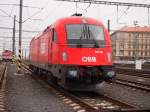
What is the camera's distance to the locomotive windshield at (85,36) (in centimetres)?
1509

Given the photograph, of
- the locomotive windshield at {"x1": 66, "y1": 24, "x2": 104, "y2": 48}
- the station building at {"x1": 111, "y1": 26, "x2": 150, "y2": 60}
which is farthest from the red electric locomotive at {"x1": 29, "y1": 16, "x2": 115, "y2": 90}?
the station building at {"x1": 111, "y1": 26, "x2": 150, "y2": 60}

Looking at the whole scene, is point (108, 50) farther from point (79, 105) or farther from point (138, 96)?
point (79, 105)

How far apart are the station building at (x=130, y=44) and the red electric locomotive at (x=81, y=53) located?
262 ft

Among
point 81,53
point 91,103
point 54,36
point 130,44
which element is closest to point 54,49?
point 54,36

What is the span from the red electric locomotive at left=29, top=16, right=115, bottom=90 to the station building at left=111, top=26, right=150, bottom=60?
79741 millimetres

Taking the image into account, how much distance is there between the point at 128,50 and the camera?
10531cm

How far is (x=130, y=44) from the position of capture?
106500 millimetres

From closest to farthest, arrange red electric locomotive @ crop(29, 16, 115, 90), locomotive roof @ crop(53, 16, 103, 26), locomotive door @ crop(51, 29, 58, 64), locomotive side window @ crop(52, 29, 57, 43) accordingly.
Result: red electric locomotive @ crop(29, 16, 115, 90)
locomotive door @ crop(51, 29, 58, 64)
locomotive roof @ crop(53, 16, 103, 26)
locomotive side window @ crop(52, 29, 57, 43)

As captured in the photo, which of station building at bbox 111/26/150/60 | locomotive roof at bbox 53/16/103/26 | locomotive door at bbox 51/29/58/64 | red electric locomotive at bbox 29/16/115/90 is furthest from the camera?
station building at bbox 111/26/150/60

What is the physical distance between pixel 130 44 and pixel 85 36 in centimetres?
9232

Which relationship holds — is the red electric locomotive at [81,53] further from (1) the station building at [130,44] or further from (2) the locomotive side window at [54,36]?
(1) the station building at [130,44]

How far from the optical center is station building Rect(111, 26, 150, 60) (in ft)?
328

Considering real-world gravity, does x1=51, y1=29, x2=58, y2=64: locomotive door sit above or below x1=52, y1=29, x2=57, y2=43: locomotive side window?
below

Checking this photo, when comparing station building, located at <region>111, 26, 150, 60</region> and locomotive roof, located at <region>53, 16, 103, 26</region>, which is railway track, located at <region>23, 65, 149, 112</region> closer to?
locomotive roof, located at <region>53, 16, 103, 26</region>
